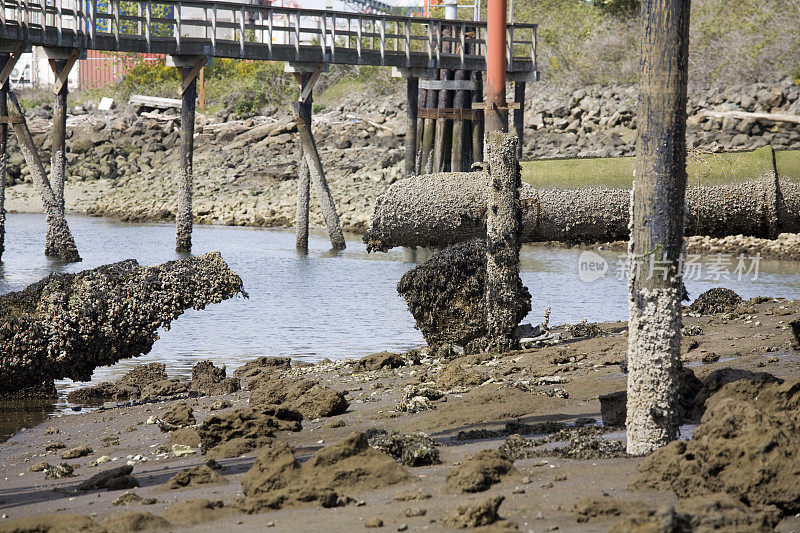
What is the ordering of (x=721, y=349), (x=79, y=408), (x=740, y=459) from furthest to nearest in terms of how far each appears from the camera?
(x=79, y=408) < (x=721, y=349) < (x=740, y=459)

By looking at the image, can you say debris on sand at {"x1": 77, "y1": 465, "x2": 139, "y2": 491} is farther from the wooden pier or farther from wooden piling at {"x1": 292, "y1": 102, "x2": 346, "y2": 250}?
wooden piling at {"x1": 292, "y1": 102, "x2": 346, "y2": 250}

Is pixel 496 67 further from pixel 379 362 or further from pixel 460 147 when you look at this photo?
pixel 460 147

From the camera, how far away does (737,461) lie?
12.5ft

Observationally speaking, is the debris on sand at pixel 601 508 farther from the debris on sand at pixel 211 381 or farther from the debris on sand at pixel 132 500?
the debris on sand at pixel 211 381

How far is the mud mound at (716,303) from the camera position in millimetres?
10125

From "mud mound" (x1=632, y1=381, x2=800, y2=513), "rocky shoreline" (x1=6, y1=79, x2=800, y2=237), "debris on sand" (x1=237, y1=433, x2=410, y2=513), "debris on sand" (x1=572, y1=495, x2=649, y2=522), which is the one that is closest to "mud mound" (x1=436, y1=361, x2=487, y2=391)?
"debris on sand" (x1=237, y1=433, x2=410, y2=513)

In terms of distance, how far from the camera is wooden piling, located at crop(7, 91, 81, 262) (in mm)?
17391

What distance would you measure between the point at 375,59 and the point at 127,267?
11.3 m

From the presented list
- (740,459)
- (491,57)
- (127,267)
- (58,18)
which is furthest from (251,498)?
(58,18)

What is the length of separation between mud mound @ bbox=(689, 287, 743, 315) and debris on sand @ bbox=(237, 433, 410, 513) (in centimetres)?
649

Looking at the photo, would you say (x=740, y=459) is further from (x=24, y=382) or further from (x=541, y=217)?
(x=24, y=382)

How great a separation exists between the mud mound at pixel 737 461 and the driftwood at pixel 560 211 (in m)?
4.83

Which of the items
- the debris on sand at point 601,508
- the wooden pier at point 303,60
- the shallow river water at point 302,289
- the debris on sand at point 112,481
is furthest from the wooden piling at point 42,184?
the debris on sand at point 601,508

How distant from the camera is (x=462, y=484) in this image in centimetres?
418
